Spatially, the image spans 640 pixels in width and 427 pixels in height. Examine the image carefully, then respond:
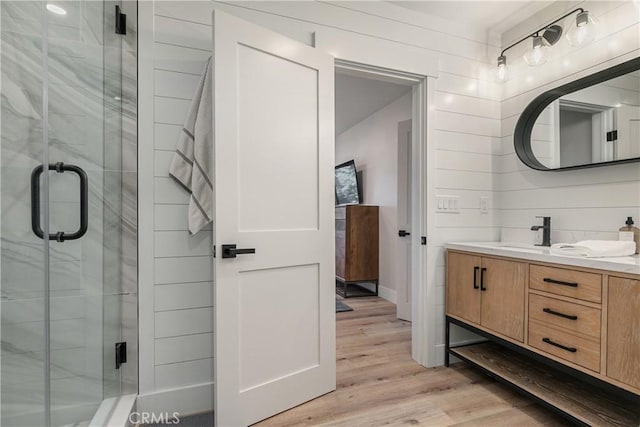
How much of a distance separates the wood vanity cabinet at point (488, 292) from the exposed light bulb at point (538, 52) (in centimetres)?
137

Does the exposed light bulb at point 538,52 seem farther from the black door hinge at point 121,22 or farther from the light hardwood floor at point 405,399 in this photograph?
the black door hinge at point 121,22

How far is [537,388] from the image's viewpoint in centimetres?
174

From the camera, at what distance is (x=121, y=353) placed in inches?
65.1

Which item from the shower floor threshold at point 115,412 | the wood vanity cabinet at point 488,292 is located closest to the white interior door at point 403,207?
the wood vanity cabinet at point 488,292

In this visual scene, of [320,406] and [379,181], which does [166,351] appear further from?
[379,181]

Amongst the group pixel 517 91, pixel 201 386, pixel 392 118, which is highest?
pixel 392 118

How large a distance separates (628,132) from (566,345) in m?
1.20

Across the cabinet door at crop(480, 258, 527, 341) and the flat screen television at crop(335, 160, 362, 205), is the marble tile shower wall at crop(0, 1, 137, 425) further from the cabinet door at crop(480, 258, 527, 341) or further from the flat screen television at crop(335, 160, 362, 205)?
the flat screen television at crop(335, 160, 362, 205)

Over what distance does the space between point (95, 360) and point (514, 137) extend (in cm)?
298

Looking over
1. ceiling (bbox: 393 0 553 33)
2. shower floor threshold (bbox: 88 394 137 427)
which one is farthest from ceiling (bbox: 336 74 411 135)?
shower floor threshold (bbox: 88 394 137 427)

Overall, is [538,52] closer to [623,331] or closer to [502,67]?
[502,67]

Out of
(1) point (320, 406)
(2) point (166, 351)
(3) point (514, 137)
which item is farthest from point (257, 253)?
(3) point (514, 137)

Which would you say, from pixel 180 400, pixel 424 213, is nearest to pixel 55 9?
pixel 180 400

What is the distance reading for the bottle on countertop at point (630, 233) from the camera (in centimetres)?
165
